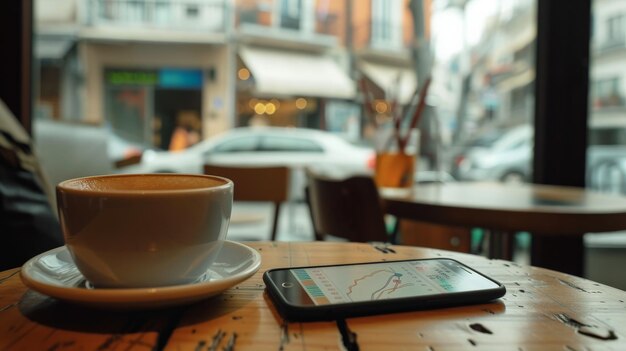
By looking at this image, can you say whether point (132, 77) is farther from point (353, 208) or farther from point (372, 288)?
point (372, 288)

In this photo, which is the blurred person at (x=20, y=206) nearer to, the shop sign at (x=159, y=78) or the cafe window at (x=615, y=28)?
the cafe window at (x=615, y=28)

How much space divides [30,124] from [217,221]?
81.8 inches

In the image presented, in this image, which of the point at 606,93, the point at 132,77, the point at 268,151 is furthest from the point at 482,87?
the point at 132,77

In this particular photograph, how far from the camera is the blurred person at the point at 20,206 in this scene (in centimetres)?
101

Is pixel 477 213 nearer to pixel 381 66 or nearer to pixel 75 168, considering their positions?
pixel 75 168

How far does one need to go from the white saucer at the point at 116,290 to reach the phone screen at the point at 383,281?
0.06m

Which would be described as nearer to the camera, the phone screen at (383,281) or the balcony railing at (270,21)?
the phone screen at (383,281)

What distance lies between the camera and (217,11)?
6531mm

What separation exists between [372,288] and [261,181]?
1633 mm

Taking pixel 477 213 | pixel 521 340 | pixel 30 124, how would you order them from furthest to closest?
1. pixel 30 124
2. pixel 477 213
3. pixel 521 340

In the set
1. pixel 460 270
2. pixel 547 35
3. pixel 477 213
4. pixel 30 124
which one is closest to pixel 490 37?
pixel 547 35

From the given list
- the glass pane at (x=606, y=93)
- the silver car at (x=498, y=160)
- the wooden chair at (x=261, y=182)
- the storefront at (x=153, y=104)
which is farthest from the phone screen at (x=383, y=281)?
the storefront at (x=153, y=104)

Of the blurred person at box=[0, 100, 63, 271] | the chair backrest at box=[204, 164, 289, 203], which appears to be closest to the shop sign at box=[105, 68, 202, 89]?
the chair backrest at box=[204, 164, 289, 203]

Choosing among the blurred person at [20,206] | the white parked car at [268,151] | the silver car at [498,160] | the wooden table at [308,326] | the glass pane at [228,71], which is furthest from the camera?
the glass pane at [228,71]
